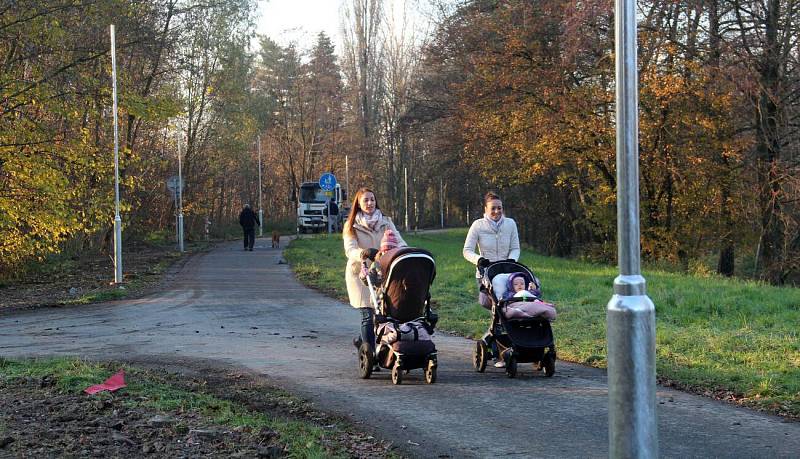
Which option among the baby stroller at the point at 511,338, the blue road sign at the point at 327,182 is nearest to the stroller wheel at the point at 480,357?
the baby stroller at the point at 511,338

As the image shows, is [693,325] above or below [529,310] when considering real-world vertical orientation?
below

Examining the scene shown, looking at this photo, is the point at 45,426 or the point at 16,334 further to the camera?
the point at 16,334

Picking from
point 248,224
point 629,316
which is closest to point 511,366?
point 629,316

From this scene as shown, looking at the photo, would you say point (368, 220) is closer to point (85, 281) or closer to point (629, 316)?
point (629, 316)

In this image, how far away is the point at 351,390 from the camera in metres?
8.02

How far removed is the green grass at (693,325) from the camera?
811 centimetres

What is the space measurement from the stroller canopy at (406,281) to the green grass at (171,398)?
1.37m

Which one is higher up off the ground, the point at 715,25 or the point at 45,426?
the point at 715,25

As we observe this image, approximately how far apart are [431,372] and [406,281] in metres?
0.93

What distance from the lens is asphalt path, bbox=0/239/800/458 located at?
6016 millimetres

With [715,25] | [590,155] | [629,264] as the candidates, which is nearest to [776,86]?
[715,25]

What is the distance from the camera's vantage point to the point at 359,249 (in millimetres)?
8852

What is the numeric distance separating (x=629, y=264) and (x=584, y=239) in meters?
36.3

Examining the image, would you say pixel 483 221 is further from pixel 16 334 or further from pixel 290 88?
pixel 290 88
